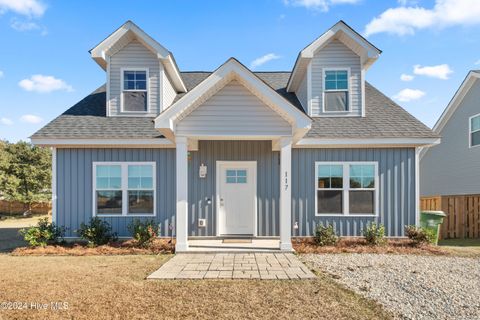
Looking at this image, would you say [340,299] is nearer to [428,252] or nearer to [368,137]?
[428,252]

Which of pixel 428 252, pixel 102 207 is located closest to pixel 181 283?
pixel 102 207

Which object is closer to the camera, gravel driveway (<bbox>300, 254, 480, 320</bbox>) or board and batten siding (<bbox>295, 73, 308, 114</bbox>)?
gravel driveway (<bbox>300, 254, 480, 320</bbox>)

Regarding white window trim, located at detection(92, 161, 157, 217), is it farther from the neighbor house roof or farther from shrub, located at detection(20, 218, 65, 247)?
the neighbor house roof

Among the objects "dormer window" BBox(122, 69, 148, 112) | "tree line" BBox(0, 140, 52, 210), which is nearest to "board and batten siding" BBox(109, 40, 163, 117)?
"dormer window" BBox(122, 69, 148, 112)

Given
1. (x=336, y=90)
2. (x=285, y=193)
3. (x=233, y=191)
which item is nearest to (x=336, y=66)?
(x=336, y=90)

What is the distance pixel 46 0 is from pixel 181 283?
893 cm

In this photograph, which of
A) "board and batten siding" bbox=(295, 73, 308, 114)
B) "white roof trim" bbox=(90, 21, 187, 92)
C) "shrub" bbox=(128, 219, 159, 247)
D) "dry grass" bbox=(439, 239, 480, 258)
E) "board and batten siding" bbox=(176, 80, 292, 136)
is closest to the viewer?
"board and batten siding" bbox=(176, 80, 292, 136)

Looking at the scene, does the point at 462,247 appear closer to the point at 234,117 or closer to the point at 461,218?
the point at 461,218

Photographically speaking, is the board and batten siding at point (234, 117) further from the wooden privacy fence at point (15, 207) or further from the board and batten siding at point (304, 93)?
the wooden privacy fence at point (15, 207)

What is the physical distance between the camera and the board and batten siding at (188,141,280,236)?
396 inches

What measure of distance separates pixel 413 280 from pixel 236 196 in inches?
220

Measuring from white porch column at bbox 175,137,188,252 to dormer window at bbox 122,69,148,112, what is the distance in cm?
308

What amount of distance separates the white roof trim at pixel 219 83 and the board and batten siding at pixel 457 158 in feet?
36.5

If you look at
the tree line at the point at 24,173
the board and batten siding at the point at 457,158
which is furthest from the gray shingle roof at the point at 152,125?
the tree line at the point at 24,173
